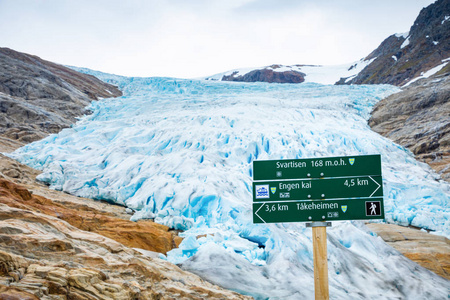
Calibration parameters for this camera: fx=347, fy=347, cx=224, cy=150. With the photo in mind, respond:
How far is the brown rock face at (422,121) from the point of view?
59.1ft

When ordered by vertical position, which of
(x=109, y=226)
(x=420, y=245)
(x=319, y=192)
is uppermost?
(x=319, y=192)

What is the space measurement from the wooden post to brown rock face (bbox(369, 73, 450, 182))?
544 inches

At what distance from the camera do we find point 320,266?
15.7 feet

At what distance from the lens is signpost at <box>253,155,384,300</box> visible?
470 centimetres

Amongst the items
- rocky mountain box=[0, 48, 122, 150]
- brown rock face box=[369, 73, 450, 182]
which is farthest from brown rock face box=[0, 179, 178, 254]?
brown rock face box=[369, 73, 450, 182]

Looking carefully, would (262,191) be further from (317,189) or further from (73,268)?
(73,268)

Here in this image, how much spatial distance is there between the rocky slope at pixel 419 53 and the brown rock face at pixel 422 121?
24880mm

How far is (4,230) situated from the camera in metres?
4.82

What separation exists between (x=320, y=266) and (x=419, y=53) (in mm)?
61092

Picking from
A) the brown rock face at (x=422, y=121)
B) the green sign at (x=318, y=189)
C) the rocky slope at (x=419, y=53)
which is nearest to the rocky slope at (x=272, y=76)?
the rocky slope at (x=419, y=53)

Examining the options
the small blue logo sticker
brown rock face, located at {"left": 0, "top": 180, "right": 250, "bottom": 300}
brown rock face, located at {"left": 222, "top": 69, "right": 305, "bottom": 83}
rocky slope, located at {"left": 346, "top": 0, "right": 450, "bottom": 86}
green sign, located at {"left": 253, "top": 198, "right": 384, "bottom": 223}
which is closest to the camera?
brown rock face, located at {"left": 0, "top": 180, "right": 250, "bottom": 300}

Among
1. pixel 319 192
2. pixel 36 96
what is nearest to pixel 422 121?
pixel 319 192

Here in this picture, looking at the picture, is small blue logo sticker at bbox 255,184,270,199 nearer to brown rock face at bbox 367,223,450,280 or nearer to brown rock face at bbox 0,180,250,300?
brown rock face at bbox 0,180,250,300

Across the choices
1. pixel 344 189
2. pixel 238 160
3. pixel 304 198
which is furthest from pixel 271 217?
pixel 238 160
